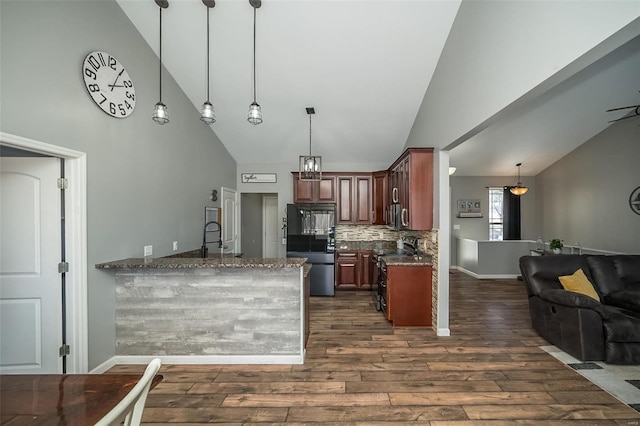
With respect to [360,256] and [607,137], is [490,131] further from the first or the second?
[360,256]

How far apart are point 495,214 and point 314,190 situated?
5.23 metres

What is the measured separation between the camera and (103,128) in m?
2.62

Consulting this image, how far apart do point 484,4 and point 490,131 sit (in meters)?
3.11

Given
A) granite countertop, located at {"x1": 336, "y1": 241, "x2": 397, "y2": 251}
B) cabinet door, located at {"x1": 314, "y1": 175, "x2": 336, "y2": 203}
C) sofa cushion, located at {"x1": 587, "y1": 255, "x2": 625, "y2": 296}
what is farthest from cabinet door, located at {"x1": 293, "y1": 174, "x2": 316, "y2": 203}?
sofa cushion, located at {"x1": 587, "y1": 255, "x2": 625, "y2": 296}

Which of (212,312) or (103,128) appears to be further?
(212,312)

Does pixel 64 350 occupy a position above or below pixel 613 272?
below

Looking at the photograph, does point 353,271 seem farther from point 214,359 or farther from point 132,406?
point 132,406

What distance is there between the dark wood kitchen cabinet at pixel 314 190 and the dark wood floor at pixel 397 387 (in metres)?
2.76

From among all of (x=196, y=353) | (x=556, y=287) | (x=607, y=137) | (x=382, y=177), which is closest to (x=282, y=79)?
(x=382, y=177)

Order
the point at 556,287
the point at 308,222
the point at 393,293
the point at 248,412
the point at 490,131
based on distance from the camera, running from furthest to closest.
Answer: the point at 308,222 < the point at 490,131 < the point at 393,293 < the point at 556,287 < the point at 248,412

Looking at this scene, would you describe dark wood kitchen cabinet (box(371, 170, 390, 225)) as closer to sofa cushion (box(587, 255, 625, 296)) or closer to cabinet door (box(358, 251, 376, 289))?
cabinet door (box(358, 251, 376, 289))

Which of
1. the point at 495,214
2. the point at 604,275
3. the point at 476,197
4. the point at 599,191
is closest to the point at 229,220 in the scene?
the point at 604,275

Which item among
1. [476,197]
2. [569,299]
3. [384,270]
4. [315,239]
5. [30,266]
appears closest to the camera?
[30,266]

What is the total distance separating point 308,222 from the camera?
17.5 feet
